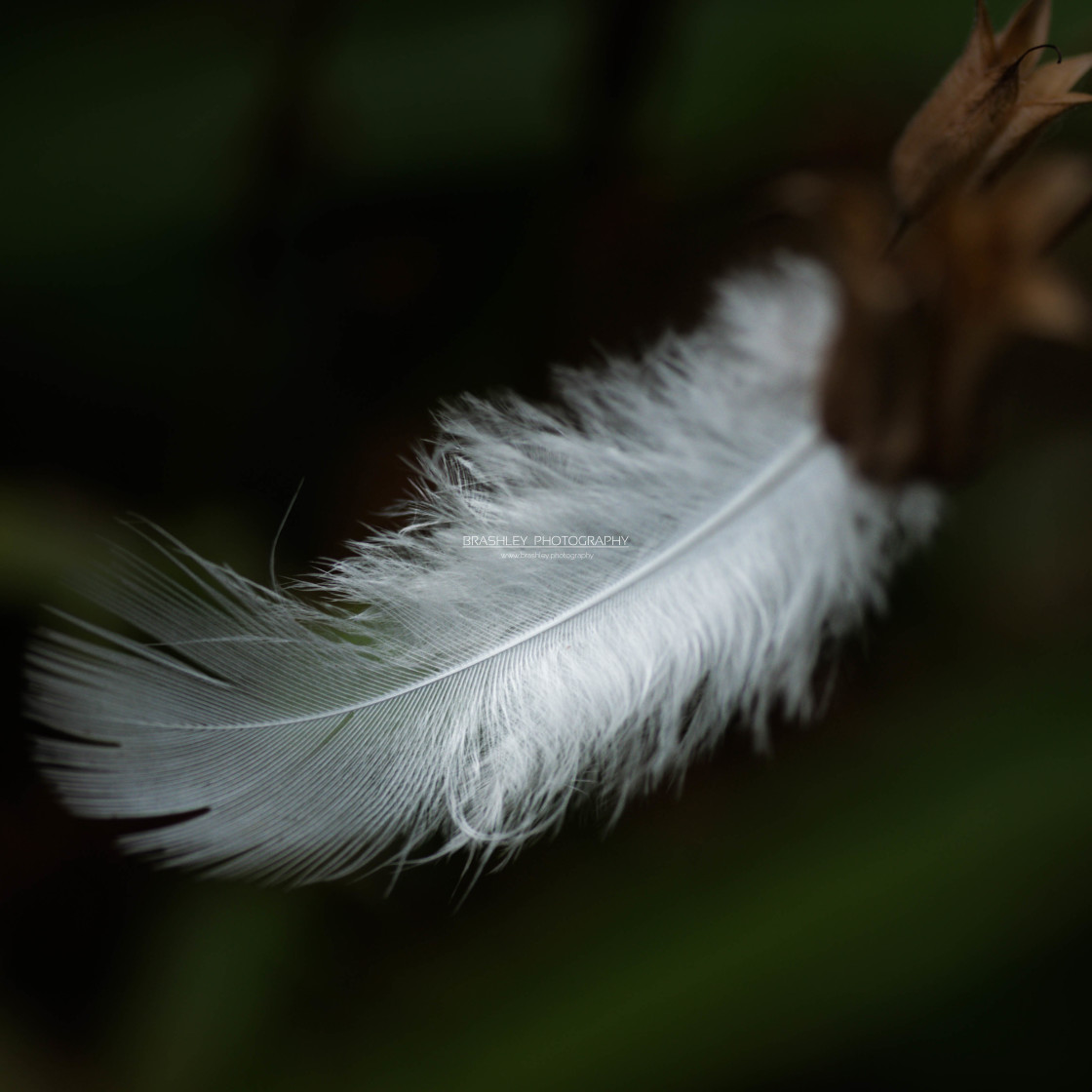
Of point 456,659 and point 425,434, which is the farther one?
point 425,434

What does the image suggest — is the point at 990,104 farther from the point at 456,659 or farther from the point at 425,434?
the point at 425,434

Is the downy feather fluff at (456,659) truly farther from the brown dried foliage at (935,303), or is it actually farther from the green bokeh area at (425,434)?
the green bokeh area at (425,434)

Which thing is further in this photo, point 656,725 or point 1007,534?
point 1007,534

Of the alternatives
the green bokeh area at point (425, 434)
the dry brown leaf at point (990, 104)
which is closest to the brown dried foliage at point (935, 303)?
the dry brown leaf at point (990, 104)

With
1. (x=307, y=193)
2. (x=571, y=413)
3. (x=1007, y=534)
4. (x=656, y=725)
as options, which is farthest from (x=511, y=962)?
(x=307, y=193)

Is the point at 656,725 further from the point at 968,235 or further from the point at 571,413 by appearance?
the point at 968,235

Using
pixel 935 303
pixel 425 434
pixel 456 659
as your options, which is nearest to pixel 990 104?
pixel 935 303
